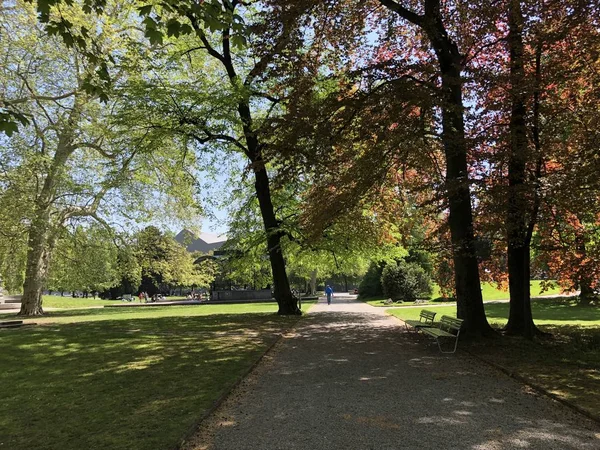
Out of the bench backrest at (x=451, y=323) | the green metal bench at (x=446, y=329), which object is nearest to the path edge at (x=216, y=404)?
the green metal bench at (x=446, y=329)

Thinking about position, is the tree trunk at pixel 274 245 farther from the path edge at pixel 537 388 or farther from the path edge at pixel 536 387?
the path edge at pixel 537 388

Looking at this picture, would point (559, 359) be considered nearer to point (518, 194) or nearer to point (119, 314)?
point (518, 194)

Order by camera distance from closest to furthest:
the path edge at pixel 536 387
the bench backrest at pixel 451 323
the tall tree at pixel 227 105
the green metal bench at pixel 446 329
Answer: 1. the path edge at pixel 536 387
2. the green metal bench at pixel 446 329
3. the bench backrest at pixel 451 323
4. the tall tree at pixel 227 105

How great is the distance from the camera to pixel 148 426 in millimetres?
5184

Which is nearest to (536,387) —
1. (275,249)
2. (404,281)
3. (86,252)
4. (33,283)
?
(275,249)

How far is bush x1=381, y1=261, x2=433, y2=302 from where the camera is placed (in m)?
35.1

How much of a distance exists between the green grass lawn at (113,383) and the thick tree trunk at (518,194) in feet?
21.6

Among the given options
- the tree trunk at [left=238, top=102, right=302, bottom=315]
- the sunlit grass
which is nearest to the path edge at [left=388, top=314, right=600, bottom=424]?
the tree trunk at [left=238, top=102, right=302, bottom=315]

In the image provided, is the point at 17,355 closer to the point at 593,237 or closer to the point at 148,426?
the point at 148,426

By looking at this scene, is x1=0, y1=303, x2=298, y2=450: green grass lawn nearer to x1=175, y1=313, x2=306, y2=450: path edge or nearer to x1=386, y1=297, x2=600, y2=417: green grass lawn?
x1=175, y1=313, x2=306, y2=450: path edge

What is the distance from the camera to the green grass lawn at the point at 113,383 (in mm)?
5012

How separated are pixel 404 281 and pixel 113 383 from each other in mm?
29837

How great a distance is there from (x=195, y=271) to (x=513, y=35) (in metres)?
36.2

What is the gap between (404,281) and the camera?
1380 inches
